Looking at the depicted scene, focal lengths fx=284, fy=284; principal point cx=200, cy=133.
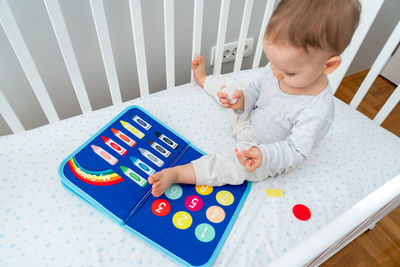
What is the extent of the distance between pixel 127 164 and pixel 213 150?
23 cm

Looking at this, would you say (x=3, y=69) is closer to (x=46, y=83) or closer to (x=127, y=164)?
(x=46, y=83)

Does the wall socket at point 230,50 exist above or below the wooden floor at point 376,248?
above

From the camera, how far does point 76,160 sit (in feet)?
2.24

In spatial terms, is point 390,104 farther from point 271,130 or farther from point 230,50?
point 230,50

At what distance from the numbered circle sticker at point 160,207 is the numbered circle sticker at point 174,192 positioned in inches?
0.7

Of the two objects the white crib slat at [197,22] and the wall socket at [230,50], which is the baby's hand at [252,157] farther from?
the wall socket at [230,50]

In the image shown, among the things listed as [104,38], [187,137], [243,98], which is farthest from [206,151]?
[104,38]

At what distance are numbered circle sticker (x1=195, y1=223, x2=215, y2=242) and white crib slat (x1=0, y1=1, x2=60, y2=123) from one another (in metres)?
0.50

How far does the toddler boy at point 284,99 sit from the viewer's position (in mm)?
479

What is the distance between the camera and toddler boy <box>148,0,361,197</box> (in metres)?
0.48

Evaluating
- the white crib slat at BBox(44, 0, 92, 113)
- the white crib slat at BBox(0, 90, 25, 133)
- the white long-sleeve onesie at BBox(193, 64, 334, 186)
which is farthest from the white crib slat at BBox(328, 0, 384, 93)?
the white crib slat at BBox(0, 90, 25, 133)

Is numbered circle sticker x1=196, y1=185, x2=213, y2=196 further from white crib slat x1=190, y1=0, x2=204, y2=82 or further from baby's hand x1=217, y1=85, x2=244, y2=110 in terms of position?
white crib slat x1=190, y1=0, x2=204, y2=82

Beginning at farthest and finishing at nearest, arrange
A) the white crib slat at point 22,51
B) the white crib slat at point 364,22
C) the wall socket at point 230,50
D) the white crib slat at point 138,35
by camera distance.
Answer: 1. the wall socket at point 230,50
2. the white crib slat at point 364,22
3. the white crib slat at point 138,35
4. the white crib slat at point 22,51

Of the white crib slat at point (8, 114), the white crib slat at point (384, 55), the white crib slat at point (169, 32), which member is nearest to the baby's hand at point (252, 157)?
the white crib slat at point (169, 32)
